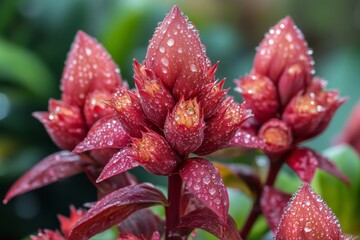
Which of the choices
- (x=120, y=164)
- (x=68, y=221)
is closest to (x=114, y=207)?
(x=120, y=164)

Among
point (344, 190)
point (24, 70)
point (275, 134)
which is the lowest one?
point (344, 190)

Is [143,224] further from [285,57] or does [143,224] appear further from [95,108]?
[285,57]

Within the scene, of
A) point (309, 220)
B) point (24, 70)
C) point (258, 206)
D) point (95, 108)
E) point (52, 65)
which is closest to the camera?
point (309, 220)

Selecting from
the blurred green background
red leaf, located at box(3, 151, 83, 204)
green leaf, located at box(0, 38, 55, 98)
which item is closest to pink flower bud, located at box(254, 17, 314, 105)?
red leaf, located at box(3, 151, 83, 204)

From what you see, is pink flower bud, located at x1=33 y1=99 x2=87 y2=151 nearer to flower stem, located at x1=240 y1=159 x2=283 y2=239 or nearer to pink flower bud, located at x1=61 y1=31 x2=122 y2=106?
pink flower bud, located at x1=61 y1=31 x2=122 y2=106

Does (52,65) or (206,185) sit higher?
(52,65)

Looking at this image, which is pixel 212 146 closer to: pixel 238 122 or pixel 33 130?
pixel 238 122

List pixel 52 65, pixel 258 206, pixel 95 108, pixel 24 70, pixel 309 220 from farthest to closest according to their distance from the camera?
1. pixel 52 65
2. pixel 24 70
3. pixel 258 206
4. pixel 95 108
5. pixel 309 220
